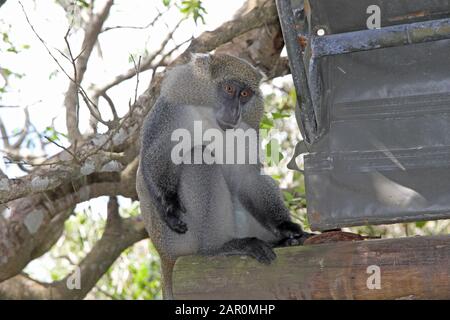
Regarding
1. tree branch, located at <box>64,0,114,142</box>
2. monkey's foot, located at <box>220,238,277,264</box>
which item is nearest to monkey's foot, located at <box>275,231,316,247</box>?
monkey's foot, located at <box>220,238,277,264</box>

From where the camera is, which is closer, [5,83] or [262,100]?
[262,100]

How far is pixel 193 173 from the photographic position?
5648 millimetres

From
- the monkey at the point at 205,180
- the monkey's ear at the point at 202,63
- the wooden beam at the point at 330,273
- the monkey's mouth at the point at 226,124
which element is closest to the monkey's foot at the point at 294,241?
the monkey at the point at 205,180

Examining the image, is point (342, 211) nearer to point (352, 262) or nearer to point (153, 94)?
point (352, 262)

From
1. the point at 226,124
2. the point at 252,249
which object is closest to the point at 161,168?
the point at 226,124

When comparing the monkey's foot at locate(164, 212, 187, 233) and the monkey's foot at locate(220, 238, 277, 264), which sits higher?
the monkey's foot at locate(164, 212, 187, 233)

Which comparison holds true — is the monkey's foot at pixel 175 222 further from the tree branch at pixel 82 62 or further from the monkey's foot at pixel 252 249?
the tree branch at pixel 82 62

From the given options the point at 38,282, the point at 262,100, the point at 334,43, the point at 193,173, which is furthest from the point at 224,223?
the point at 38,282

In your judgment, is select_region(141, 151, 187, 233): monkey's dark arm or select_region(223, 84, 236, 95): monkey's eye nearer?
select_region(141, 151, 187, 233): monkey's dark arm

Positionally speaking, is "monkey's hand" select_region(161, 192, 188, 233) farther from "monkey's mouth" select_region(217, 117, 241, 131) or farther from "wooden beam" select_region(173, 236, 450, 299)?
"wooden beam" select_region(173, 236, 450, 299)

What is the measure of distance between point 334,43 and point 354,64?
640mm

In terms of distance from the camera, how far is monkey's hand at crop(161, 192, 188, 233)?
534 cm

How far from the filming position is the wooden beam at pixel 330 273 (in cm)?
356

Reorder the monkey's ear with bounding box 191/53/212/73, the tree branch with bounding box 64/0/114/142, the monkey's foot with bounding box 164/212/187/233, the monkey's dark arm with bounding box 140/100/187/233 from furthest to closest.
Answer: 1. the tree branch with bounding box 64/0/114/142
2. the monkey's ear with bounding box 191/53/212/73
3. the monkey's dark arm with bounding box 140/100/187/233
4. the monkey's foot with bounding box 164/212/187/233
